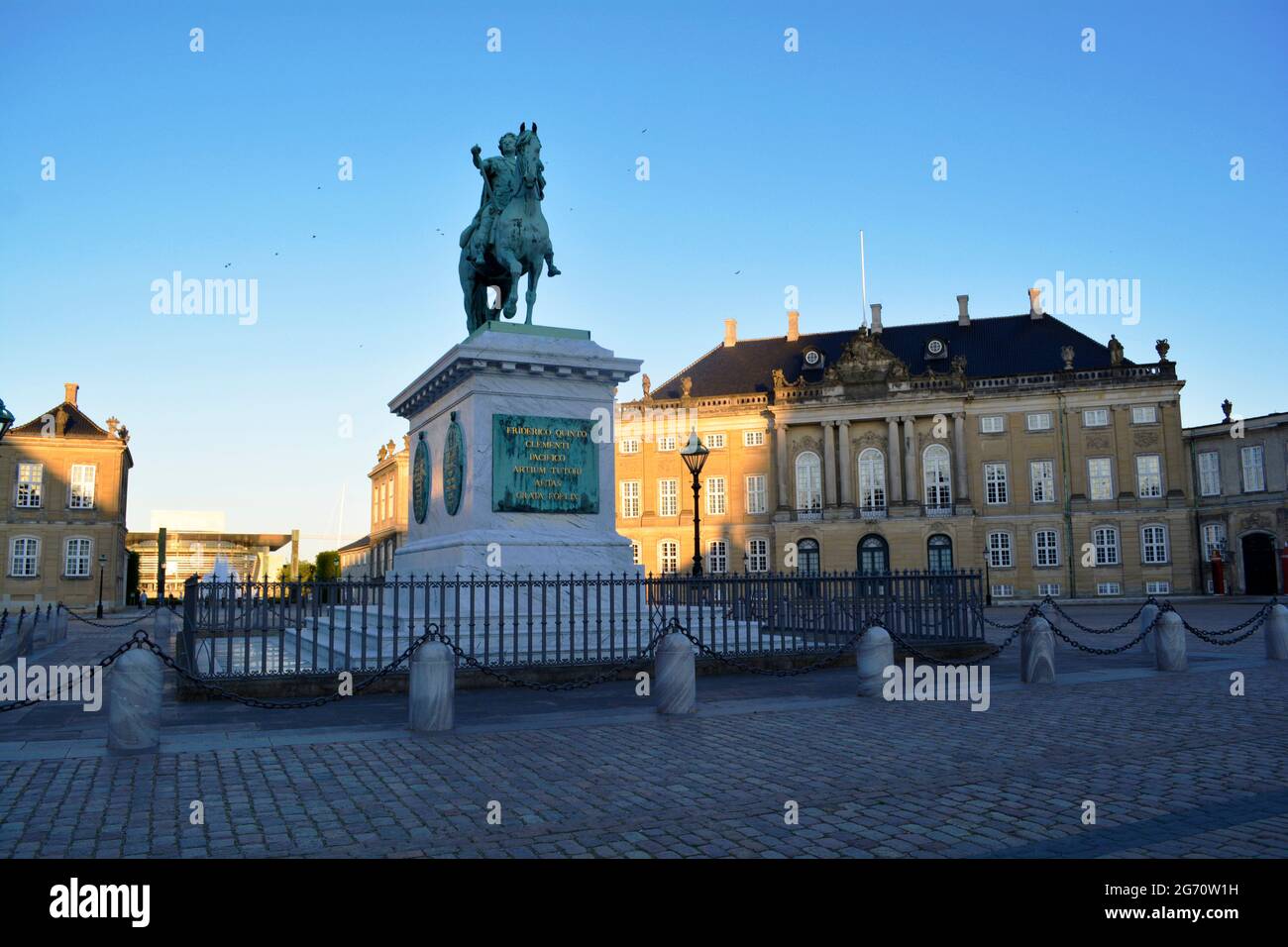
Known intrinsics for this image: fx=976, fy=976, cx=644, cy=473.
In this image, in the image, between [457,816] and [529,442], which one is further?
[529,442]

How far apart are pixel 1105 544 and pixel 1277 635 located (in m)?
46.7

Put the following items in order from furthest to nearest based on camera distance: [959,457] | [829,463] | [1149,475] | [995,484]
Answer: [829,463]
[995,484]
[959,457]
[1149,475]

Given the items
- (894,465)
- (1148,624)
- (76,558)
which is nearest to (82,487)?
(76,558)

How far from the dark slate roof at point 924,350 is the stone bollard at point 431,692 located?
59.4 m

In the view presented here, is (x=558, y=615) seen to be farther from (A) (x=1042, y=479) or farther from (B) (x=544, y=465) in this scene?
(A) (x=1042, y=479)

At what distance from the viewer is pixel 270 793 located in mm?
6809

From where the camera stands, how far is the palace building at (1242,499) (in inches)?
2115

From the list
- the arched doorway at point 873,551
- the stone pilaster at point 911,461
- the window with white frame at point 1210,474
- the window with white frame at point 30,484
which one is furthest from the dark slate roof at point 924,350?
the window with white frame at point 30,484

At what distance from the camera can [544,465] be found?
1501cm

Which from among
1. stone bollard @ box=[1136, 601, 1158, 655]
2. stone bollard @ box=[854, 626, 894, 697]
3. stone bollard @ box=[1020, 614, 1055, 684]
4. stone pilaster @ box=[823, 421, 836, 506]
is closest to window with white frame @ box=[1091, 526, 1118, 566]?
stone pilaster @ box=[823, 421, 836, 506]
